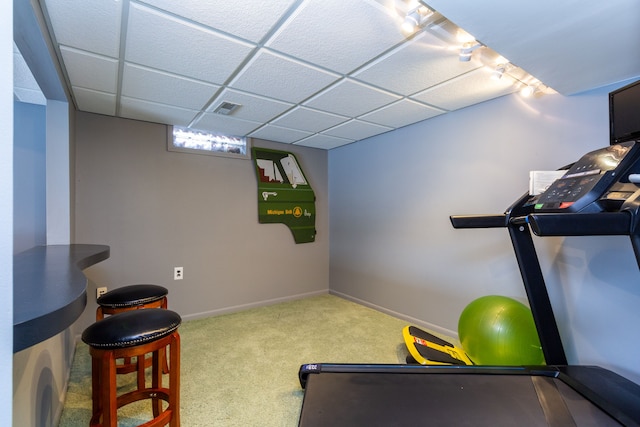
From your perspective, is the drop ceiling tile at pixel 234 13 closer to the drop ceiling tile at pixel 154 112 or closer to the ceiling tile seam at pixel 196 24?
the ceiling tile seam at pixel 196 24

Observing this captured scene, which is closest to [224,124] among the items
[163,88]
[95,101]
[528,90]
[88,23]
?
[163,88]

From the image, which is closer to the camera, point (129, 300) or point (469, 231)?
point (129, 300)

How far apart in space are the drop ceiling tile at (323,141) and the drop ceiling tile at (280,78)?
1157mm

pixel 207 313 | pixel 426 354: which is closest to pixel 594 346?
pixel 426 354

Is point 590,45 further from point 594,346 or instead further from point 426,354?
point 426,354

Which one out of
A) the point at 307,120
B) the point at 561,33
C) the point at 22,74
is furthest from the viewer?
the point at 307,120

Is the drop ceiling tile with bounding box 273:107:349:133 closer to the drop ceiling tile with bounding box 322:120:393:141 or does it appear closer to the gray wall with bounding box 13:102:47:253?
the drop ceiling tile with bounding box 322:120:393:141

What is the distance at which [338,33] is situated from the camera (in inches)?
60.1

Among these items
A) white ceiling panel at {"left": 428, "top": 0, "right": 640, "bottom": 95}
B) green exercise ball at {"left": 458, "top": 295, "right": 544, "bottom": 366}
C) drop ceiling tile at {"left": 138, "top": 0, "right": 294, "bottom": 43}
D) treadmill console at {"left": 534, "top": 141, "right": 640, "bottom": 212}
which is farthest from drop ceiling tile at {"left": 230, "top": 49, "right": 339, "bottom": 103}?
green exercise ball at {"left": 458, "top": 295, "right": 544, "bottom": 366}

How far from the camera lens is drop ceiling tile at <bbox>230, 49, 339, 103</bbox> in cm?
182

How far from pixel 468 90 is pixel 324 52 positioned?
1.21 m

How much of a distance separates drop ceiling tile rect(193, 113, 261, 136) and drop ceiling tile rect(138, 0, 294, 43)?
1.33 metres

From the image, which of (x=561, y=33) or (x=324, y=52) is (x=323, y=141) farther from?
(x=561, y=33)

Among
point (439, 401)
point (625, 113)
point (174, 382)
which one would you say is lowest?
point (439, 401)
